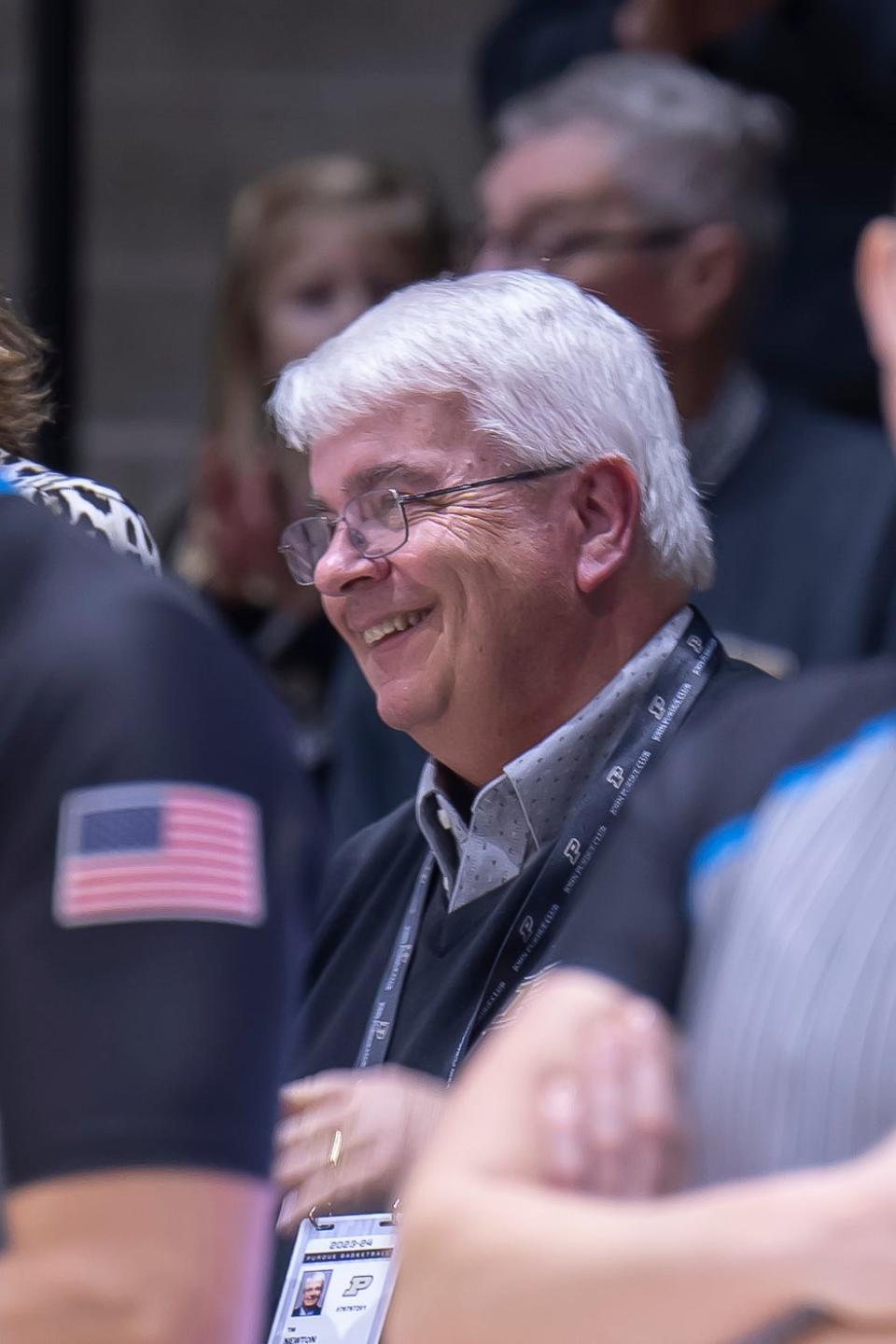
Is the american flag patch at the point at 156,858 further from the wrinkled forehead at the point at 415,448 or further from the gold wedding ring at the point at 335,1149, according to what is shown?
the wrinkled forehead at the point at 415,448

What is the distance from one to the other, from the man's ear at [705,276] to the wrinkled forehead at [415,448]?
1235 mm

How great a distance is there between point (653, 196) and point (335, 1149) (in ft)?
6.69

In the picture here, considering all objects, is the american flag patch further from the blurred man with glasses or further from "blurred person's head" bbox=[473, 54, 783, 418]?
"blurred person's head" bbox=[473, 54, 783, 418]

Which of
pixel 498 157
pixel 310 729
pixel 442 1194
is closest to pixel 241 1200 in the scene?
pixel 442 1194

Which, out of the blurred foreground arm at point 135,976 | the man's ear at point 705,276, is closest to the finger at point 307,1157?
the blurred foreground arm at point 135,976

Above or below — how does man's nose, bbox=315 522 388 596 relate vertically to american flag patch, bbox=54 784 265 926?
below

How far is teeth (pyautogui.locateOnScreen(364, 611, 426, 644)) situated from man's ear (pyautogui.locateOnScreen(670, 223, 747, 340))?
1.27m

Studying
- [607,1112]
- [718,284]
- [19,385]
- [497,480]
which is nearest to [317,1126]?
[607,1112]

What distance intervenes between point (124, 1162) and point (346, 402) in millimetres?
1202

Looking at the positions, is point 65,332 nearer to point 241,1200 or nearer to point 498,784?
point 498,784

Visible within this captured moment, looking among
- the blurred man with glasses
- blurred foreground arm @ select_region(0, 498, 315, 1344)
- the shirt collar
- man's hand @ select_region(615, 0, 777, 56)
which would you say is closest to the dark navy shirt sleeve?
blurred foreground arm @ select_region(0, 498, 315, 1344)

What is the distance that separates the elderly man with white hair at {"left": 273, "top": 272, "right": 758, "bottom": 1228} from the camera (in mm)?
2162

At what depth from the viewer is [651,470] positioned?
224 centimetres

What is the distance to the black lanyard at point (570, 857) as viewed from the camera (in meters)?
2.02
